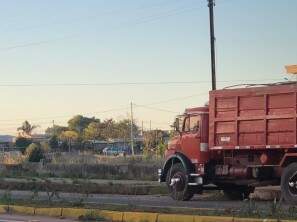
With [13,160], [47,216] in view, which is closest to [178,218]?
[47,216]

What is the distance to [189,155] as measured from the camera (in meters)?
22.0

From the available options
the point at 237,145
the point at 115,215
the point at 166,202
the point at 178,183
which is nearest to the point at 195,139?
the point at 178,183

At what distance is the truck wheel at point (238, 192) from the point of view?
74.5 ft

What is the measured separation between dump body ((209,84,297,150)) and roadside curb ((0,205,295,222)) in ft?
18.0

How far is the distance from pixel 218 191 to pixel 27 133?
117739 millimetres

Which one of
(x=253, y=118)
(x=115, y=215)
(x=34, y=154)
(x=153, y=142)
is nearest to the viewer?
(x=115, y=215)

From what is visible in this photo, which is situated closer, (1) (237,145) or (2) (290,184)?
(2) (290,184)

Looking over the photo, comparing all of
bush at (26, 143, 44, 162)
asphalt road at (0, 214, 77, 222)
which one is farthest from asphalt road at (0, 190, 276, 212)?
bush at (26, 143, 44, 162)

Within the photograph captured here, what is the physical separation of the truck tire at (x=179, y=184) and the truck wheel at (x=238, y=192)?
176cm

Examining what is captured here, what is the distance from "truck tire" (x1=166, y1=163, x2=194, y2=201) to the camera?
21562 mm

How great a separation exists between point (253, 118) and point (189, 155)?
3.10 m

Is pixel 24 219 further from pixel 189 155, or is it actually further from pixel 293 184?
pixel 293 184

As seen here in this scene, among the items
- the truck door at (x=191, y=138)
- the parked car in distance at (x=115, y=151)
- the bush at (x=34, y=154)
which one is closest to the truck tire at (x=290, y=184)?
the truck door at (x=191, y=138)

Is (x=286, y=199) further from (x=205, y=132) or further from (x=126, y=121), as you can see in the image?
(x=126, y=121)
